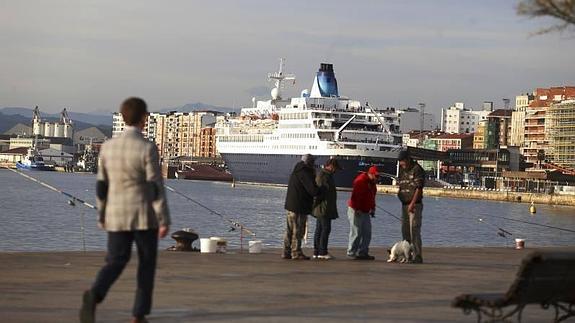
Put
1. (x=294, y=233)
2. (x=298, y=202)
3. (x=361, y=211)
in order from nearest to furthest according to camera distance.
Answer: (x=298, y=202) < (x=294, y=233) < (x=361, y=211)

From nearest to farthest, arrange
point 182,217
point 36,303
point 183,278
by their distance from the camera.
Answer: point 36,303 < point 183,278 < point 182,217

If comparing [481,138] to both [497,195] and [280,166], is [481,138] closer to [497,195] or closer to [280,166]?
[497,195]

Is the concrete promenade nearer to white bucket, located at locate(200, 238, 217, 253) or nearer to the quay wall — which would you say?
white bucket, located at locate(200, 238, 217, 253)

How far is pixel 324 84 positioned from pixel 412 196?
9799cm

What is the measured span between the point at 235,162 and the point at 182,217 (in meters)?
71.1

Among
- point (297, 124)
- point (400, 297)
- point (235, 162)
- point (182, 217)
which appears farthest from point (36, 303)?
point (235, 162)

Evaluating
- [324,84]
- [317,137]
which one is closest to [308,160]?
[317,137]

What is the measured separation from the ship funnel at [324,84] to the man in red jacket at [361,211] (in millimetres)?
94908

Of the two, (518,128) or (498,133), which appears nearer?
(518,128)

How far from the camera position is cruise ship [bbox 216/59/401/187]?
3760 inches

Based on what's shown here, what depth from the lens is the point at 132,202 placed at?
7141 millimetres

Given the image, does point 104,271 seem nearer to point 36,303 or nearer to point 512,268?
point 36,303

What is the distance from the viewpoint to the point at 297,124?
102m

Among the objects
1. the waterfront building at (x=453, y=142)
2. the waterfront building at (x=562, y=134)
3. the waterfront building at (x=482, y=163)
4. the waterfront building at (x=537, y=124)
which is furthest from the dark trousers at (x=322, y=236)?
the waterfront building at (x=453, y=142)
